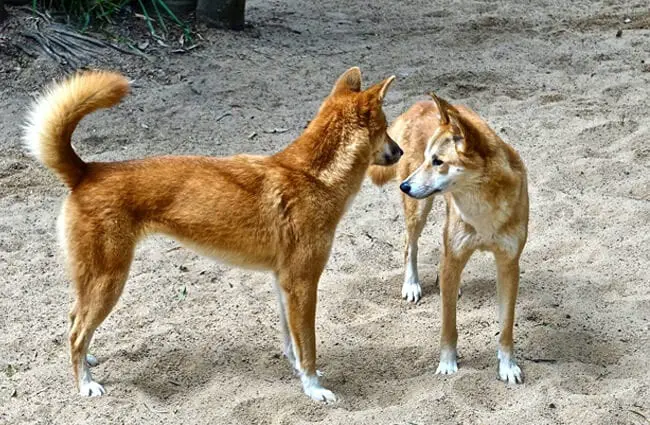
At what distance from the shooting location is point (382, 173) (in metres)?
5.14

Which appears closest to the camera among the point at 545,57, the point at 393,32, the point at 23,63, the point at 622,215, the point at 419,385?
the point at 419,385

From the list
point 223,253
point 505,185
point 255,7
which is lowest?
point 255,7

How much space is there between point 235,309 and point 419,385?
119 centimetres

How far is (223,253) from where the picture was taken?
4.22 metres

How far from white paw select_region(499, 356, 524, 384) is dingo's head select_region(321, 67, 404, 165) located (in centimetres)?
108

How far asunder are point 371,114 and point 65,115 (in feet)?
4.46

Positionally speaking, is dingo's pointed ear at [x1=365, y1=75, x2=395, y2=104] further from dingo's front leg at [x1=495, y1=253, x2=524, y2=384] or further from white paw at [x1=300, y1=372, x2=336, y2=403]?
white paw at [x1=300, y1=372, x2=336, y2=403]

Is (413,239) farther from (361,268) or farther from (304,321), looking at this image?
(304,321)

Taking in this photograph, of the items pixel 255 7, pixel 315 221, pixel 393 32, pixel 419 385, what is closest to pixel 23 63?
pixel 255 7

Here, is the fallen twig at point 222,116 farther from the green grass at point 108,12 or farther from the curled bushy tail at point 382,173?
the curled bushy tail at point 382,173

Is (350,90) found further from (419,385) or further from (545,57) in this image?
(545,57)

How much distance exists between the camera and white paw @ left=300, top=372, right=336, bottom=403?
421cm

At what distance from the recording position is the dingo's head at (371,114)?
13.9 ft

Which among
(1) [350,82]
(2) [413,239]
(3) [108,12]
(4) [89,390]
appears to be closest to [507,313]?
(2) [413,239]
